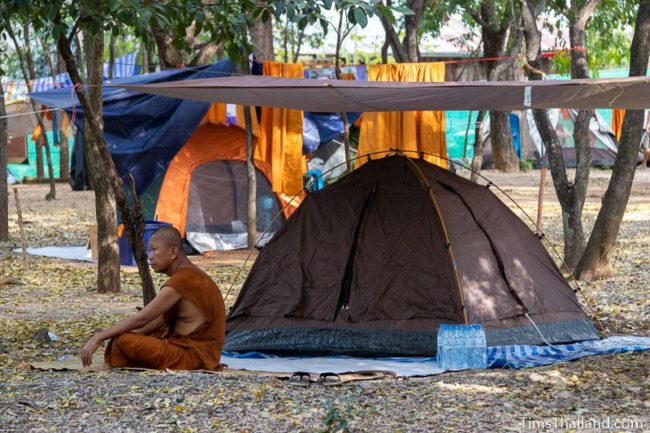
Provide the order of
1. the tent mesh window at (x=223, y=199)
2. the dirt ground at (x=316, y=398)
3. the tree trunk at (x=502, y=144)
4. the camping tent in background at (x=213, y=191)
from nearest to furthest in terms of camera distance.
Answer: the dirt ground at (x=316, y=398) → the camping tent in background at (x=213, y=191) → the tent mesh window at (x=223, y=199) → the tree trunk at (x=502, y=144)

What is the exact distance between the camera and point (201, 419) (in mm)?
5141

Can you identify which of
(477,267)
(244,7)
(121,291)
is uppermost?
(244,7)

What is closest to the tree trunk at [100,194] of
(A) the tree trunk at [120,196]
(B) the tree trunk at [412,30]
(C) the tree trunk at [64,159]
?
(A) the tree trunk at [120,196]

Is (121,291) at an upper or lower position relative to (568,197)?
lower

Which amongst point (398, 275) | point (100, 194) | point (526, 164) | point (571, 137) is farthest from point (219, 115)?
point (526, 164)

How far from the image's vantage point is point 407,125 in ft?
36.3

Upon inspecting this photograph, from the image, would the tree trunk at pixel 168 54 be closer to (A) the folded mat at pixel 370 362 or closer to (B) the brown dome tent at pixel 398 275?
(B) the brown dome tent at pixel 398 275

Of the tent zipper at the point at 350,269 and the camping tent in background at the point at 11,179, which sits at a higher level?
the tent zipper at the point at 350,269

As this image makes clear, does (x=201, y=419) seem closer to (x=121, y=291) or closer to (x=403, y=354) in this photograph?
(x=403, y=354)

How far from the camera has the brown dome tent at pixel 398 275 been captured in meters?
7.39

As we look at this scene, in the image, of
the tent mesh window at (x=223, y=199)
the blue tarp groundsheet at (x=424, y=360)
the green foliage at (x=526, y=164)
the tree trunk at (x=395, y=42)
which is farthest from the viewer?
the green foliage at (x=526, y=164)

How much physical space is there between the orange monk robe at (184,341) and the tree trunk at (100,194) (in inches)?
127

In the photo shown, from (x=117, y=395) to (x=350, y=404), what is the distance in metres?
1.22

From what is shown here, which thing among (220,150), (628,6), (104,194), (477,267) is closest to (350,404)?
(477,267)
